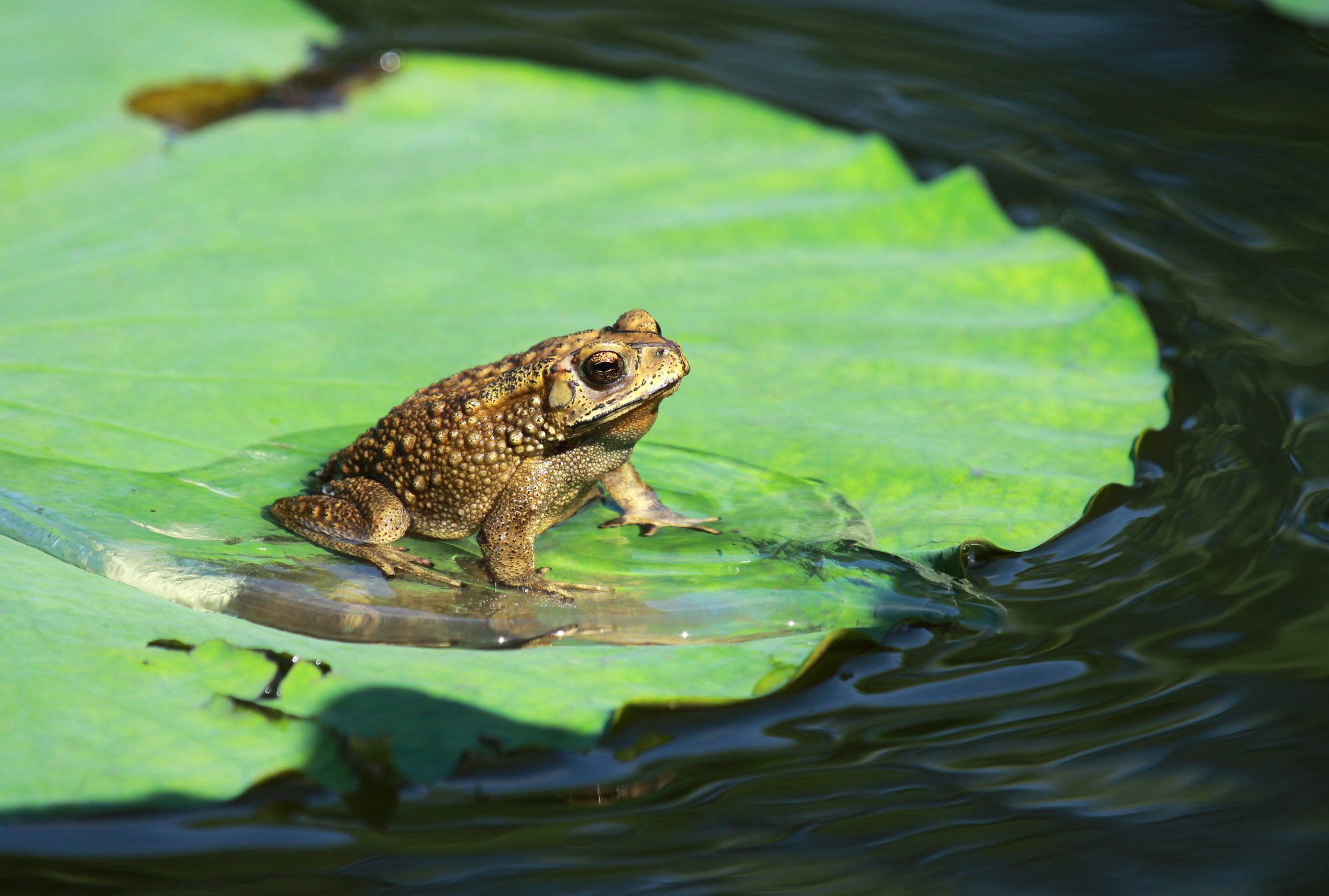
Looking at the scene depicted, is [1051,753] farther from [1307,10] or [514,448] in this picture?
[1307,10]

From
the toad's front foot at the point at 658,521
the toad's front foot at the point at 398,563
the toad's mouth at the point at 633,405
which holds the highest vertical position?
the toad's mouth at the point at 633,405

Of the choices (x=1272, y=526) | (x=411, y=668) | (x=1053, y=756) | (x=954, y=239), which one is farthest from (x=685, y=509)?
(x=954, y=239)

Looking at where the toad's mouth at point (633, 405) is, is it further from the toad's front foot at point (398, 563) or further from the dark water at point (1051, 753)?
the dark water at point (1051, 753)

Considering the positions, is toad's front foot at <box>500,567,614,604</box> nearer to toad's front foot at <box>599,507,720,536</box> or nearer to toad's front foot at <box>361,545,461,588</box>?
toad's front foot at <box>361,545,461,588</box>

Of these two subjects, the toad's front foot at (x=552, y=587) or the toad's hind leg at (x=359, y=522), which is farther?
the toad's hind leg at (x=359, y=522)

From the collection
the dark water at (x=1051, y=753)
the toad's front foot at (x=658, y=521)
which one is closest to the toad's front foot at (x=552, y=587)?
the toad's front foot at (x=658, y=521)

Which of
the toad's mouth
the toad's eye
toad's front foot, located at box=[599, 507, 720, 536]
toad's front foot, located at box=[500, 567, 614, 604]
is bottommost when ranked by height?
toad's front foot, located at box=[500, 567, 614, 604]

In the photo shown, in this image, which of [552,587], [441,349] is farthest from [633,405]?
[441,349]

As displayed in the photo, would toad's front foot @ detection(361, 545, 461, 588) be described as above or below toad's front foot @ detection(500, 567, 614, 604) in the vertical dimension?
below

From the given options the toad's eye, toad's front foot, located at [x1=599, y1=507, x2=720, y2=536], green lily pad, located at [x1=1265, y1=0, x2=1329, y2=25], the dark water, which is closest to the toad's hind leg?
toad's front foot, located at [x1=599, y1=507, x2=720, y2=536]
